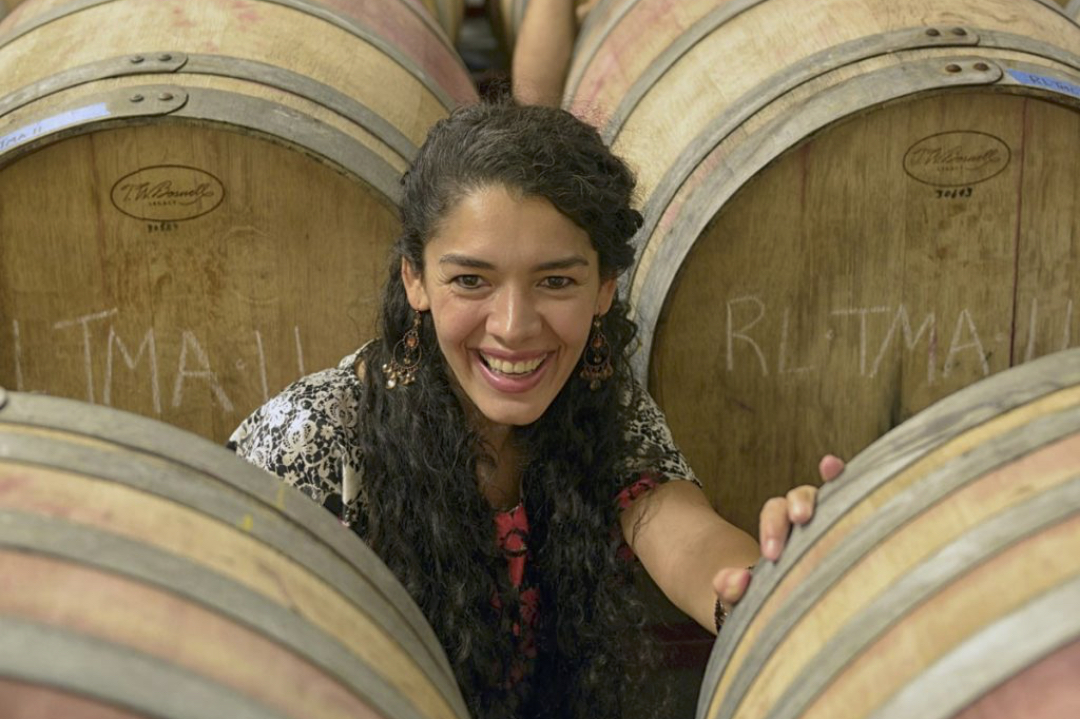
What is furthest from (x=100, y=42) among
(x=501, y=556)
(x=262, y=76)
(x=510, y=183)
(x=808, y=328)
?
(x=808, y=328)

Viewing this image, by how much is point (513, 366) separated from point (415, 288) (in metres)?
0.21

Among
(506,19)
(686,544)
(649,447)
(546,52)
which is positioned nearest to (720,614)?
(686,544)

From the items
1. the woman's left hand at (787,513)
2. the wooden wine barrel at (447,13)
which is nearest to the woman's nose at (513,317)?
the woman's left hand at (787,513)

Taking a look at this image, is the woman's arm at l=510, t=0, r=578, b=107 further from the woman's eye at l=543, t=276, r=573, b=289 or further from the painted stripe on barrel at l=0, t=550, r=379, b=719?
the painted stripe on barrel at l=0, t=550, r=379, b=719

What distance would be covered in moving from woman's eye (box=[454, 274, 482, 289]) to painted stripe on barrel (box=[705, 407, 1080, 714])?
729 millimetres

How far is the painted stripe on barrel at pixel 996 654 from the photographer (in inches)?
38.9

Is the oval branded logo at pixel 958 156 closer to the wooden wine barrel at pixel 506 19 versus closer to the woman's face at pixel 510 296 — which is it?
the woman's face at pixel 510 296

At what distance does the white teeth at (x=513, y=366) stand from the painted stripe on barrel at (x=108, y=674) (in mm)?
959

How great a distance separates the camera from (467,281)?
1.89 m

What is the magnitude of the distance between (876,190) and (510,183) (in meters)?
0.68

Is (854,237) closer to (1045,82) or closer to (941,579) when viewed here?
(1045,82)

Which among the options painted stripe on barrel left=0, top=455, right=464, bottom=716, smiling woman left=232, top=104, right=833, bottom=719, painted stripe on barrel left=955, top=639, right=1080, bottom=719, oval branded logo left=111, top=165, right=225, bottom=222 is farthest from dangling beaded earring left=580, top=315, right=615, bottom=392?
painted stripe on barrel left=955, top=639, right=1080, bottom=719

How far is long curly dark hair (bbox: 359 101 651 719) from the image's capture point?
6.37 ft

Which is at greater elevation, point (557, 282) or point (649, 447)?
point (557, 282)
